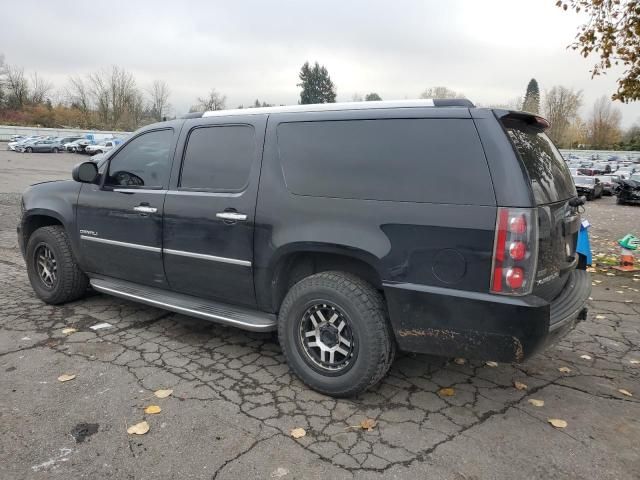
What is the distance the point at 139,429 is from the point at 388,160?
89.2 inches

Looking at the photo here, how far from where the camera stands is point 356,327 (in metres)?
3.12

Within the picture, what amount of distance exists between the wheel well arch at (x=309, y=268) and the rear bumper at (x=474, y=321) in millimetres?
280

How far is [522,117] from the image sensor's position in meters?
3.18

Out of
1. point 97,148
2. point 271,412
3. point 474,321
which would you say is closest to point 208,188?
point 271,412

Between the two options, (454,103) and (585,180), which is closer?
(454,103)

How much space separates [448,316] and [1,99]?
9139 cm

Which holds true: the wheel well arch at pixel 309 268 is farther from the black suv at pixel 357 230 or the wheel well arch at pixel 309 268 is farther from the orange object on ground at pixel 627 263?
the orange object on ground at pixel 627 263

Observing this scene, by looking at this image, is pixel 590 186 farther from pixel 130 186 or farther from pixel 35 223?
pixel 35 223

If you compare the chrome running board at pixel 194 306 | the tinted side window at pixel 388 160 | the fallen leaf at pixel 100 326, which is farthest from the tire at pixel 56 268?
the tinted side window at pixel 388 160

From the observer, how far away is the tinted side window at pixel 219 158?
3730mm

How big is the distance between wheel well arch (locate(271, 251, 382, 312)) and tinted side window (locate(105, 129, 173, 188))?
4.55 feet

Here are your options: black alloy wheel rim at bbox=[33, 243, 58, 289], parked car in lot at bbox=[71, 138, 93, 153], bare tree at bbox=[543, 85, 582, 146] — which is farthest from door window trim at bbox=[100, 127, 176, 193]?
bare tree at bbox=[543, 85, 582, 146]

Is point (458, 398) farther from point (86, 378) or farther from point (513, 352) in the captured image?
point (86, 378)

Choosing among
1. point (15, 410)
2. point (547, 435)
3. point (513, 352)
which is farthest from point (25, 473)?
point (547, 435)
